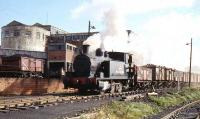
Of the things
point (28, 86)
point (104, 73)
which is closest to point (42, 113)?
point (104, 73)

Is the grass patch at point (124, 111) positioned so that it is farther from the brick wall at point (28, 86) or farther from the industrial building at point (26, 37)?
the industrial building at point (26, 37)

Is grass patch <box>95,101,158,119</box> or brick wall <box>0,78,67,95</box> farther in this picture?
brick wall <box>0,78,67,95</box>

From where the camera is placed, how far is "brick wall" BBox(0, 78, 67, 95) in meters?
26.9

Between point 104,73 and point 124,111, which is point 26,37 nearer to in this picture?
point 104,73

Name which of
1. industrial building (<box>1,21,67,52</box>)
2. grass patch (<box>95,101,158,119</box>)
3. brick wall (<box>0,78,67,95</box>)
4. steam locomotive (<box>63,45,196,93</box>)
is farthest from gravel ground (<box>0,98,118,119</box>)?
industrial building (<box>1,21,67,52</box>)

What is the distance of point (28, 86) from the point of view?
2888 cm

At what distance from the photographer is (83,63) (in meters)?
26.5

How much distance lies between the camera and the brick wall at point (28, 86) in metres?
26.9

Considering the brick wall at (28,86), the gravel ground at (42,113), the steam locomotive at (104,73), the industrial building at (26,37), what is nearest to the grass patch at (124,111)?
the gravel ground at (42,113)

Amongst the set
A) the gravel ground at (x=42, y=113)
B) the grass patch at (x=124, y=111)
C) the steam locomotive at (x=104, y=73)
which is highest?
the steam locomotive at (x=104, y=73)

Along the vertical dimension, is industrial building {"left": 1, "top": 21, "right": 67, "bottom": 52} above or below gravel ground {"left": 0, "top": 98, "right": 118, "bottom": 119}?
above

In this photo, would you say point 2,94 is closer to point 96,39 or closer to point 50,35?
point 96,39

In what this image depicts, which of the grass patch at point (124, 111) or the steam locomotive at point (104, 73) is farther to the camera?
the steam locomotive at point (104, 73)

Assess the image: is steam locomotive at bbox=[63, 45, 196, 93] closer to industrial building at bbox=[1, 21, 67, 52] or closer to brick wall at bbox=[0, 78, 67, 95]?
brick wall at bbox=[0, 78, 67, 95]
